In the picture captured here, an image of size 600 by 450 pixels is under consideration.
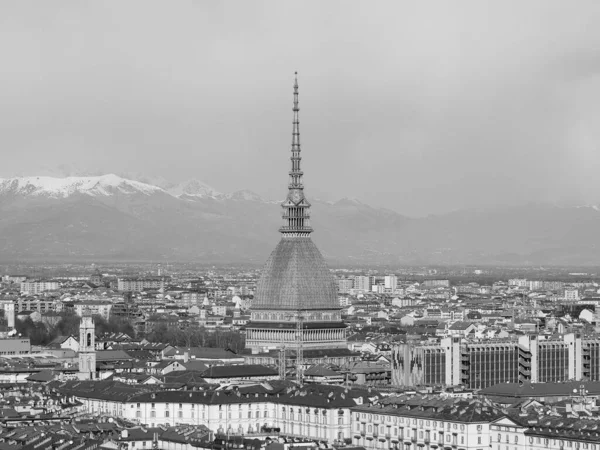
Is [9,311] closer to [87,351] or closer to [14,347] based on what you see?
[14,347]

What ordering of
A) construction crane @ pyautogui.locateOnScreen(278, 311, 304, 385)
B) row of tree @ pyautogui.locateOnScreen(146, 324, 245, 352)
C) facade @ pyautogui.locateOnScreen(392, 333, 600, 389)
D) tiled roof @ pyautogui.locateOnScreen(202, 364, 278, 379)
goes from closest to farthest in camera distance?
tiled roof @ pyautogui.locateOnScreen(202, 364, 278, 379), construction crane @ pyautogui.locateOnScreen(278, 311, 304, 385), facade @ pyautogui.locateOnScreen(392, 333, 600, 389), row of tree @ pyautogui.locateOnScreen(146, 324, 245, 352)

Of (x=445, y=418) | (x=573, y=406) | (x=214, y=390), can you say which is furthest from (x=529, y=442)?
(x=214, y=390)

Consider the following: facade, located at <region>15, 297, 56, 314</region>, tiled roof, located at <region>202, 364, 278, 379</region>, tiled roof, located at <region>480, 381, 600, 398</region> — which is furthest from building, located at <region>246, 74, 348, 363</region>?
facade, located at <region>15, 297, 56, 314</region>

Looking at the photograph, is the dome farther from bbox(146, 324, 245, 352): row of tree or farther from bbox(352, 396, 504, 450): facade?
bbox(352, 396, 504, 450): facade

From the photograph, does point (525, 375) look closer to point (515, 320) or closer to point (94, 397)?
point (94, 397)

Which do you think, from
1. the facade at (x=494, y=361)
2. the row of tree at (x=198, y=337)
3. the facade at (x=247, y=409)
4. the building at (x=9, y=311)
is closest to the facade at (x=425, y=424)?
the facade at (x=247, y=409)

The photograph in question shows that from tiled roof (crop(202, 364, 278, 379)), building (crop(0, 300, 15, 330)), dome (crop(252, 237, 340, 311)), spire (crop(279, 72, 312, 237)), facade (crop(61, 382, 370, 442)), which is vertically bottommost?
facade (crop(61, 382, 370, 442))
